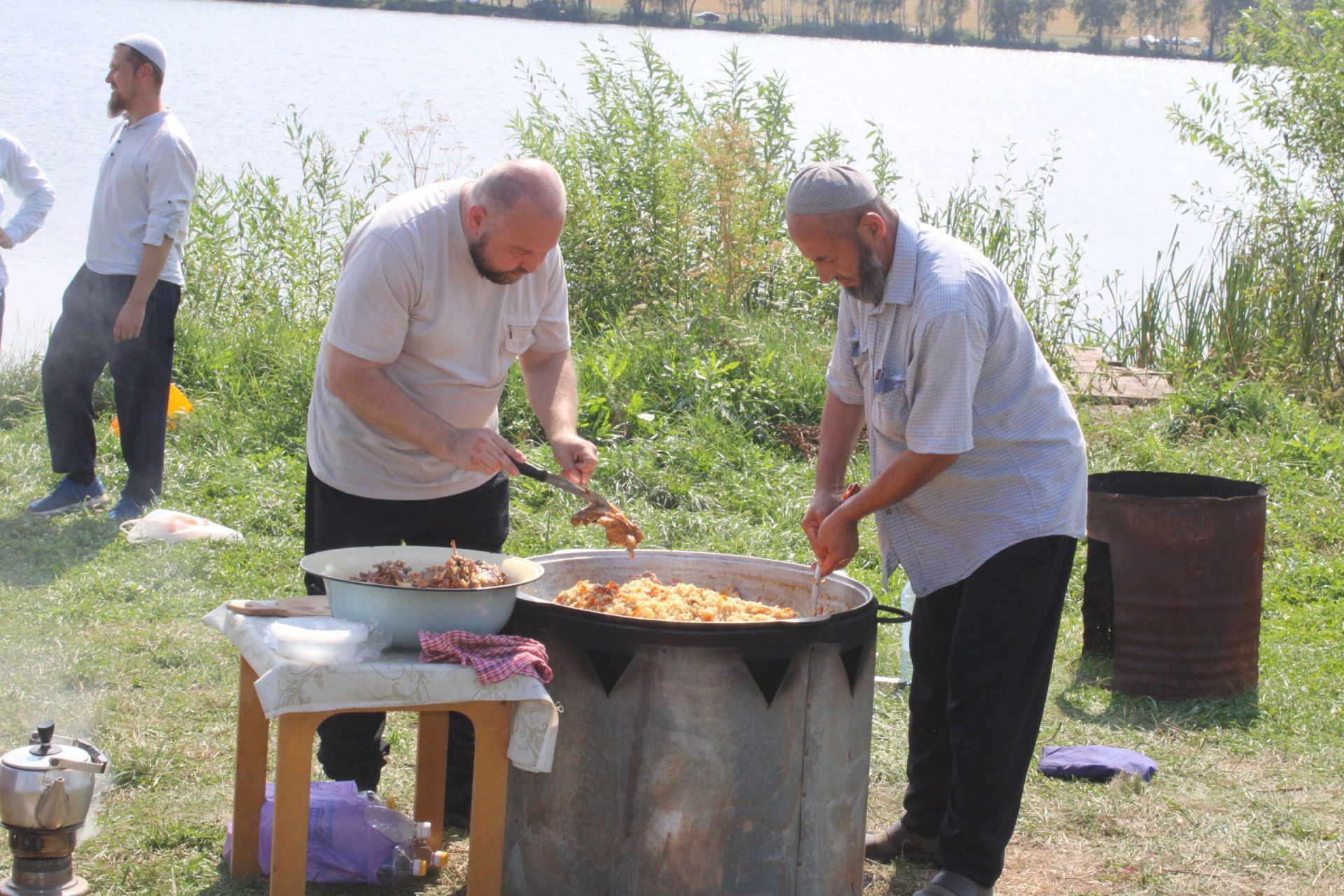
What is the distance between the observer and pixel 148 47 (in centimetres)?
619

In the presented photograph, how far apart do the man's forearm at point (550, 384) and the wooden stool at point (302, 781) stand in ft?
3.20

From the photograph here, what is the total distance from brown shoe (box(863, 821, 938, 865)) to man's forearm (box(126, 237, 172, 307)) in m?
4.39

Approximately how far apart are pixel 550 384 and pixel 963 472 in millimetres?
1324

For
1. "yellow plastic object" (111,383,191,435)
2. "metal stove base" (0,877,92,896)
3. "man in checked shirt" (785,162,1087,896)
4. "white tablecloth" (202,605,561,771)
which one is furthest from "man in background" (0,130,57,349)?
"man in checked shirt" (785,162,1087,896)

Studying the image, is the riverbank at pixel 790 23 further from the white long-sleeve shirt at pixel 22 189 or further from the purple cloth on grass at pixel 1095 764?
the purple cloth on grass at pixel 1095 764

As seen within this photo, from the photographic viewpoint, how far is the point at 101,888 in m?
3.31

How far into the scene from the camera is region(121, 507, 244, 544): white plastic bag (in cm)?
605

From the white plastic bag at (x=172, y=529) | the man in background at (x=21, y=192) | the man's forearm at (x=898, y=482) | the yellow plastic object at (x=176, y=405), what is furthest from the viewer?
the yellow plastic object at (x=176, y=405)

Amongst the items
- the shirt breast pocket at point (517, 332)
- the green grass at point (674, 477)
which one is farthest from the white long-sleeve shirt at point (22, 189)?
the shirt breast pocket at point (517, 332)

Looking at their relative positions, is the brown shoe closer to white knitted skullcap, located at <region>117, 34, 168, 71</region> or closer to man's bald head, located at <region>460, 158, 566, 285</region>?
man's bald head, located at <region>460, 158, 566, 285</region>

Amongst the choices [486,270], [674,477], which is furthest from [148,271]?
[486,270]

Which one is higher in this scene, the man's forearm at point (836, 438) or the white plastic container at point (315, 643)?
the man's forearm at point (836, 438)

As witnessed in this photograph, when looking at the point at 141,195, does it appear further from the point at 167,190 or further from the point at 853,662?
the point at 853,662

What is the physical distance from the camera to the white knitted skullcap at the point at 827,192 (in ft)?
9.92
